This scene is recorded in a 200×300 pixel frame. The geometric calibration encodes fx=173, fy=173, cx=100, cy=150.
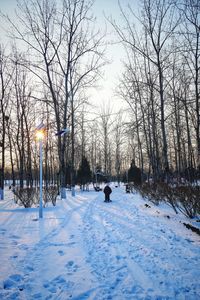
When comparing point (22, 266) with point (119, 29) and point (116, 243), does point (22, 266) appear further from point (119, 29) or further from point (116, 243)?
point (119, 29)

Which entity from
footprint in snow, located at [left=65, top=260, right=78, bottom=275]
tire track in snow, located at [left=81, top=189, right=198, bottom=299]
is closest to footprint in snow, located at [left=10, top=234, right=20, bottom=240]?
tire track in snow, located at [left=81, top=189, right=198, bottom=299]

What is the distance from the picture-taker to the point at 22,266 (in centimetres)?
294

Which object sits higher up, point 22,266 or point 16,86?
point 16,86

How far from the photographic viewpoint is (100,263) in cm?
304

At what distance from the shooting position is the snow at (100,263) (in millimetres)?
2293

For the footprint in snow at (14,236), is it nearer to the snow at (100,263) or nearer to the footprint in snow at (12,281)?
the snow at (100,263)

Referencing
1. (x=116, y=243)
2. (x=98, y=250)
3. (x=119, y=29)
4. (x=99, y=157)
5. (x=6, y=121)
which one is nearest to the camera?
(x=98, y=250)

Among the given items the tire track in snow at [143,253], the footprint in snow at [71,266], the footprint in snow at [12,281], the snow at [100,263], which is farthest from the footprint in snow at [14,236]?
the footprint in snow at [71,266]

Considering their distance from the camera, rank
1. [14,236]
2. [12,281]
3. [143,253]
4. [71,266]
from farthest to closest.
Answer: [14,236] → [143,253] → [71,266] → [12,281]

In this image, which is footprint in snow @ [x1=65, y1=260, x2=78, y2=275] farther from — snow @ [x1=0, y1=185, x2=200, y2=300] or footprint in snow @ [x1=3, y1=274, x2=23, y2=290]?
footprint in snow @ [x1=3, y1=274, x2=23, y2=290]

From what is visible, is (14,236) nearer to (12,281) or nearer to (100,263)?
(12,281)

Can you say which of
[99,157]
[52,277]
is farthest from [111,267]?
[99,157]

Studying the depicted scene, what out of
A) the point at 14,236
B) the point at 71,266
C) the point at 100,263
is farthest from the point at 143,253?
the point at 14,236

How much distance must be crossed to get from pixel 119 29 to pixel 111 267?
36.8 ft
